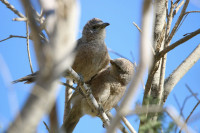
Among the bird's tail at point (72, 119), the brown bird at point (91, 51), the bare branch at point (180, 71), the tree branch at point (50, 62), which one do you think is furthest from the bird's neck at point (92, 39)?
the tree branch at point (50, 62)

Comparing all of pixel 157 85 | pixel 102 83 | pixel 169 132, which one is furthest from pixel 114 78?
pixel 169 132

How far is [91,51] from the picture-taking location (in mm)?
5504

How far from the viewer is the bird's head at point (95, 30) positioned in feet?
19.2

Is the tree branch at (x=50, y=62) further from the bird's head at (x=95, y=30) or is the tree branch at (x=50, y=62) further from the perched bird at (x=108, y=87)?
the bird's head at (x=95, y=30)

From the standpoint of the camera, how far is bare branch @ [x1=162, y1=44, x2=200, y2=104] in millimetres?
5211

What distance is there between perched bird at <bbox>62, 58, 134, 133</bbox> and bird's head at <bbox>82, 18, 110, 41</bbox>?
0.73 metres

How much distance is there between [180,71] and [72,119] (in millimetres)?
2306

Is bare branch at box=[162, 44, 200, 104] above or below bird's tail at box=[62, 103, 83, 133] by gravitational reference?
above

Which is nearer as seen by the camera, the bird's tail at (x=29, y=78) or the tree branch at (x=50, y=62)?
the tree branch at (x=50, y=62)

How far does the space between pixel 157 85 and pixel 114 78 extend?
0.87m

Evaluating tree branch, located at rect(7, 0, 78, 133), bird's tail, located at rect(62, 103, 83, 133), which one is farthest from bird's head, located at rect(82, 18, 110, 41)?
tree branch, located at rect(7, 0, 78, 133)

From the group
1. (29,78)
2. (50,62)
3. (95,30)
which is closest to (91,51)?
(95,30)

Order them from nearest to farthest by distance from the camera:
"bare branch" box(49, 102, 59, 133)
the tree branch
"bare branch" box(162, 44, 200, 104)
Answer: the tree branch < "bare branch" box(49, 102, 59, 133) < "bare branch" box(162, 44, 200, 104)

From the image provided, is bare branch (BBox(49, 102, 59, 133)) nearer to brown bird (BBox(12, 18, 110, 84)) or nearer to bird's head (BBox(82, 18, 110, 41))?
brown bird (BBox(12, 18, 110, 84))
